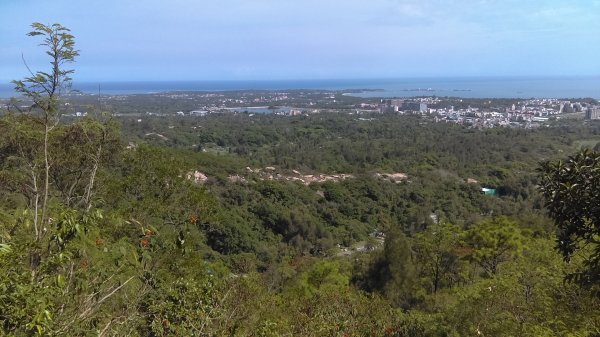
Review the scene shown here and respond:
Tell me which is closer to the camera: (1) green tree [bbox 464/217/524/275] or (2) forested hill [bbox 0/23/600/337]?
(2) forested hill [bbox 0/23/600/337]

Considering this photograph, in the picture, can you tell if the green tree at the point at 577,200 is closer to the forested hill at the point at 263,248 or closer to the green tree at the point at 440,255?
the forested hill at the point at 263,248

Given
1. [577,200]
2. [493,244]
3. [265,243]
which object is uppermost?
[577,200]

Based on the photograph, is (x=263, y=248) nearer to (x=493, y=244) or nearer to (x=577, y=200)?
(x=493, y=244)

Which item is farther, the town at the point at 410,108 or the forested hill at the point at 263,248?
the town at the point at 410,108

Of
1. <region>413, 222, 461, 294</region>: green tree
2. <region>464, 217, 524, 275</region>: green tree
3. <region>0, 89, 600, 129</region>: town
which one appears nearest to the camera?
<region>464, 217, 524, 275</region>: green tree

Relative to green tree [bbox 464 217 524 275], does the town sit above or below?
above

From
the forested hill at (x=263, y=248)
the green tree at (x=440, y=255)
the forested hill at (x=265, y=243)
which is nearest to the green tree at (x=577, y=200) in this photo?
the forested hill at (x=265, y=243)

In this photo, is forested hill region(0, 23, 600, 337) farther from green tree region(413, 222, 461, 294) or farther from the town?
the town

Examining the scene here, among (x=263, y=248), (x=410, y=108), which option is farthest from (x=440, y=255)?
(x=410, y=108)

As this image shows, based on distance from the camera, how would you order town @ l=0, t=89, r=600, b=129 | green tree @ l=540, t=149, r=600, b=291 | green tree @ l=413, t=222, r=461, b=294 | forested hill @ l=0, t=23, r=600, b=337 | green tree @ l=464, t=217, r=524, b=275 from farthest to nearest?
1. town @ l=0, t=89, r=600, b=129
2. green tree @ l=413, t=222, r=461, b=294
3. green tree @ l=464, t=217, r=524, b=275
4. green tree @ l=540, t=149, r=600, b=291
5. forested hill @ l=0, t=23, r=600, b=337

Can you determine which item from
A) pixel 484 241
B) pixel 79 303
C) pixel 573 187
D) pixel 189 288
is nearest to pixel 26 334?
pixel 79 303

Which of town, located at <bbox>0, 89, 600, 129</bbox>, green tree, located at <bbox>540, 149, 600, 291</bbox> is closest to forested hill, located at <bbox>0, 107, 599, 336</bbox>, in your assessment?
green tree, located at <bbox>540, 149, 600, 291</bbox>
